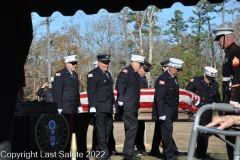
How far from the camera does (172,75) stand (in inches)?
365

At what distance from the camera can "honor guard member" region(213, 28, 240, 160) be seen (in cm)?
573

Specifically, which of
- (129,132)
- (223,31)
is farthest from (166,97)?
(223,31)

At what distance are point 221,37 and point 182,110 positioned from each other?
154 inches

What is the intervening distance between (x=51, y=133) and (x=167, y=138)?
3701mm

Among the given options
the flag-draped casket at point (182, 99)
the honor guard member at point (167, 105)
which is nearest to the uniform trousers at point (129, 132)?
the honor guard member at point (167, 105)

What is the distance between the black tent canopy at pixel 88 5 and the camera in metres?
5.78

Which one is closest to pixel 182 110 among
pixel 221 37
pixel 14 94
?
pixel 221 37

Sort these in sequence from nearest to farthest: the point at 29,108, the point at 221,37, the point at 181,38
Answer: the point at 29,108 → the point at 221,37 → the point at 181,38

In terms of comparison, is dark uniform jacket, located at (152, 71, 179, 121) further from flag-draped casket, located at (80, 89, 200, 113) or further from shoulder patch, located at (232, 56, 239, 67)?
shoulder patch, located at (232, 56, 239, 67)

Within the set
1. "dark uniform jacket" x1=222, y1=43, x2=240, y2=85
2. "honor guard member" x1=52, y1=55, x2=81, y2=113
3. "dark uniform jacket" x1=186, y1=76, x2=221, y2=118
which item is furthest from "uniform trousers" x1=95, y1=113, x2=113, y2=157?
"dark uniform jacket" x1=222, y1=43, x2=240, y2=85

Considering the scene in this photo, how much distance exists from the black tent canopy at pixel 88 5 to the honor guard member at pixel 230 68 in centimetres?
87

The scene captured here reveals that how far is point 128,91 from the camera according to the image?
9.03m

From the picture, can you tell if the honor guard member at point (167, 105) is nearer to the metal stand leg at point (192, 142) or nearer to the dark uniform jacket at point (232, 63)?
the dark uniform jacket at point (232, 63)

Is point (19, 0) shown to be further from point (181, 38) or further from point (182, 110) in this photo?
point (181, 38)
